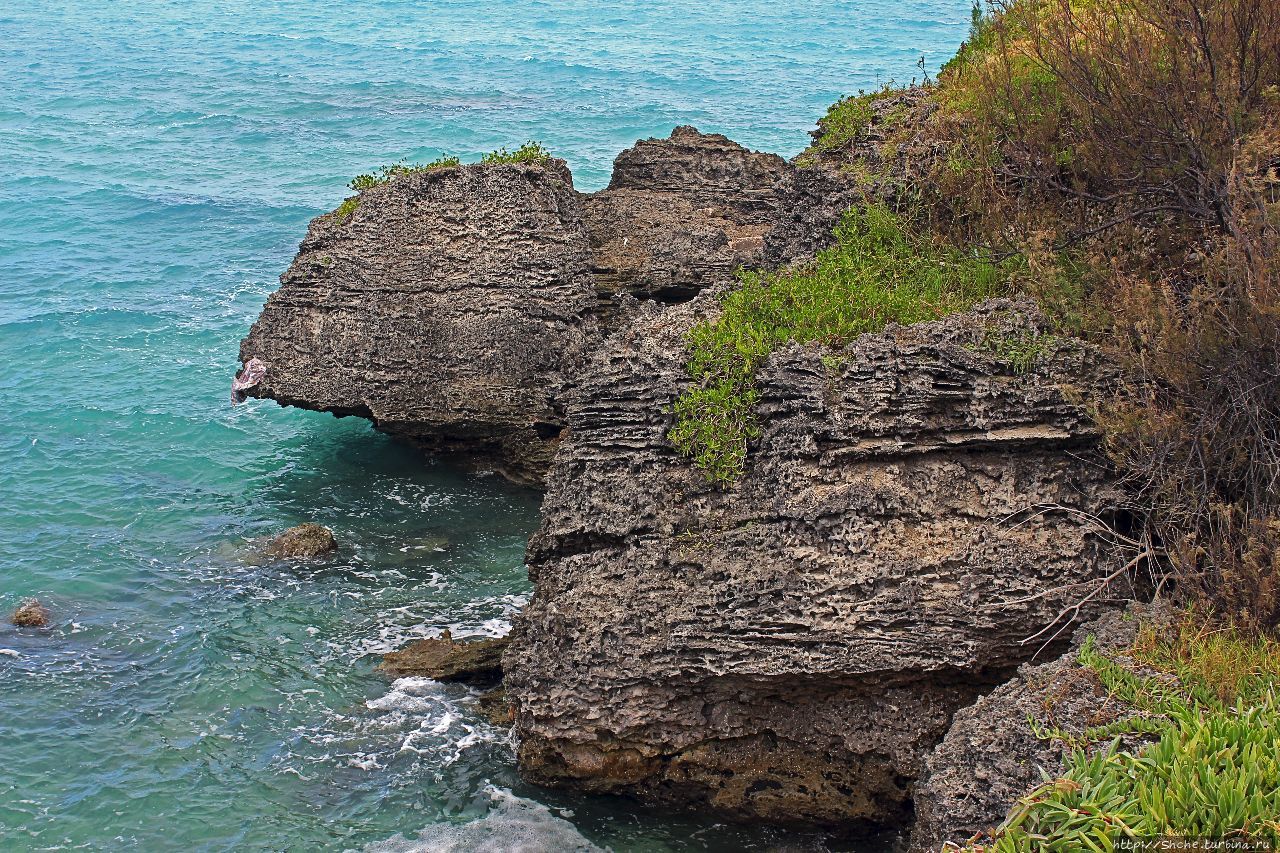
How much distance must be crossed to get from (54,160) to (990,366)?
115 ft

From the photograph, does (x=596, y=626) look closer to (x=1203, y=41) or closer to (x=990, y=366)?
(x=990, y=366)

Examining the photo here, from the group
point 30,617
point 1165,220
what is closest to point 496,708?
point 30,617

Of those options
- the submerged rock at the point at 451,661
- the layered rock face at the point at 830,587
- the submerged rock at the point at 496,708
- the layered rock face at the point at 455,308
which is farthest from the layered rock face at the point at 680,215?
the submerged rock at the point at 496,708

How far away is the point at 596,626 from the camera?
11484 millimetres

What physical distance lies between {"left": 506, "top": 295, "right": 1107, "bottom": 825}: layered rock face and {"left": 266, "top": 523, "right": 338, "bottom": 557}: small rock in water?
20.3 feet

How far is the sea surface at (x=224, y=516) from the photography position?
1230 centimetres

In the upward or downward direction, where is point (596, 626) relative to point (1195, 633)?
downward

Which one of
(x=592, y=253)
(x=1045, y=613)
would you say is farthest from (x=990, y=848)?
(x=592, y=253)

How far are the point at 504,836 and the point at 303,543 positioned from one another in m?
6.88

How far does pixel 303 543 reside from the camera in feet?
56.4

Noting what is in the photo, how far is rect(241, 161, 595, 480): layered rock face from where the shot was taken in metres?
18.6

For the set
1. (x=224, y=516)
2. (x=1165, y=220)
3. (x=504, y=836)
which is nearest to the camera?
(x=504, y=836)

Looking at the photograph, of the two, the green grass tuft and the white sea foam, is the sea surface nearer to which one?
the white sea foam

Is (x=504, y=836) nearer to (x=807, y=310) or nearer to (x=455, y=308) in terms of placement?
(x=807, y=310)
